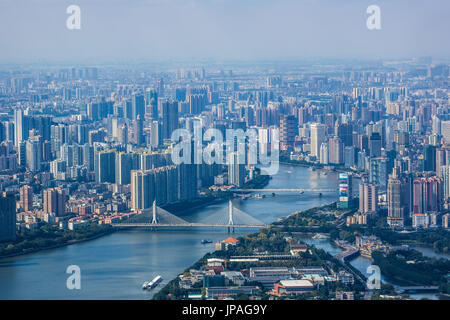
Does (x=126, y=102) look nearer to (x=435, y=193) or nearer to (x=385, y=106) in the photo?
(x=385, y=106)

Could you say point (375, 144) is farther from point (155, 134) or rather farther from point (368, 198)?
point (368, 198)

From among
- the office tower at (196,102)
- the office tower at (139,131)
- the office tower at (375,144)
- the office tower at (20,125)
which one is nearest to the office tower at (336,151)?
the office tower at (375,144)

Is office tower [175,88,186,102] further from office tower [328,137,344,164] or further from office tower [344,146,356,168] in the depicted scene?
office tower [344,146,356,168]

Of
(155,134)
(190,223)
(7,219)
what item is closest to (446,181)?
(190,223)

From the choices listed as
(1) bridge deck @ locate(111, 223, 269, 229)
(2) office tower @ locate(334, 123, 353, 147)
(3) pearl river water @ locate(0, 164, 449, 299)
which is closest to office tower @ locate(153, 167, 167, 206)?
(3) pearl river water @ locate(0, 164, 449, 299)
